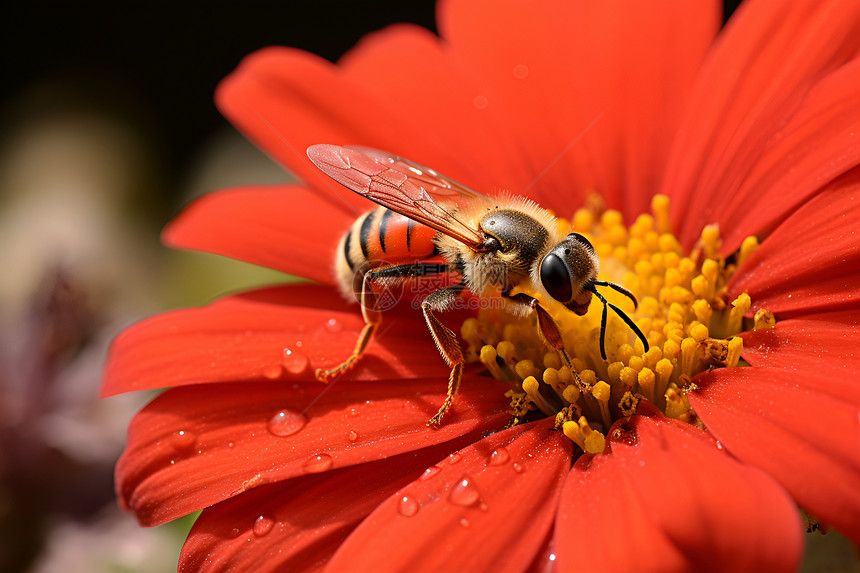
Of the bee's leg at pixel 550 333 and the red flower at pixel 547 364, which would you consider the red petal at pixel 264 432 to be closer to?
the red flower at pixel 547 364

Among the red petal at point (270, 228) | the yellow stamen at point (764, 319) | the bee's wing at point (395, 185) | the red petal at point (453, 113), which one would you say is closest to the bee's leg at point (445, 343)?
the bee's wing at point (395, 185)

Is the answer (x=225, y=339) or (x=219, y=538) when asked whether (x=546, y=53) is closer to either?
(x=225, y=339)

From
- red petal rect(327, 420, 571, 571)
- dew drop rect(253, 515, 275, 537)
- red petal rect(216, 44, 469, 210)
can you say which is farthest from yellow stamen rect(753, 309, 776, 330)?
dew drop rect(253, 515, 275, 537)

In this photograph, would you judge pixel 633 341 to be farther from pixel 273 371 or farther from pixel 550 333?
pixel 273 371

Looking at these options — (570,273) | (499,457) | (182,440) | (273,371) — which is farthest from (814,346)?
(182,440)

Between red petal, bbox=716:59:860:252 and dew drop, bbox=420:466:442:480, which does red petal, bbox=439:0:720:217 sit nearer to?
red petal, bbox=716:59:860:252

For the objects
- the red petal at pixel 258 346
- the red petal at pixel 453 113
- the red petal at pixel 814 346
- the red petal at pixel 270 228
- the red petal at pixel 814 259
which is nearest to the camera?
the red petal at pixel 814 346
